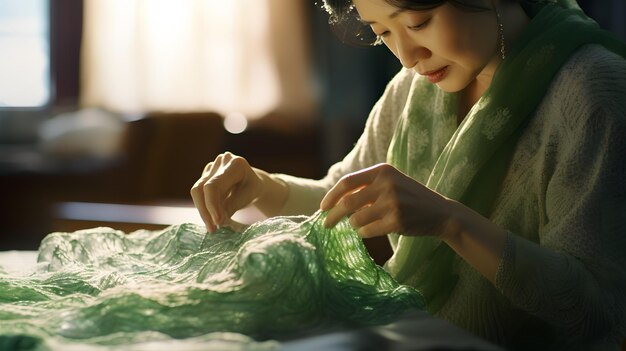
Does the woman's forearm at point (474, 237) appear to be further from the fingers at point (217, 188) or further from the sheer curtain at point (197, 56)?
the sheer curtain at point (197, 56)

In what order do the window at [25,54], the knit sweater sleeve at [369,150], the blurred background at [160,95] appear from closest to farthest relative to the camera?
the knit sweater sleeve at [369,150] → the blurred background at [160,95] → the window at [25,54]

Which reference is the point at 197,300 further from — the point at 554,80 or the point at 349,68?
the point at 349,68

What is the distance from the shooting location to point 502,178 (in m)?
1.23

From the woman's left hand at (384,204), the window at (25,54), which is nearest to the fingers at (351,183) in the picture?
the woman's left hand at (384,204)

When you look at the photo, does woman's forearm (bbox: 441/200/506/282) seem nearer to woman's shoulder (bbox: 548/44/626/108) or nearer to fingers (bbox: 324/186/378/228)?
fingers (bbox: 324/186/378/228)

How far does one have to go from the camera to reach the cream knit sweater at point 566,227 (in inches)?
40.6

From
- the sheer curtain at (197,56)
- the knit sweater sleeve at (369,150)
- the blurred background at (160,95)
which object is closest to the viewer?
the knit sweater sleeve at (369,150)

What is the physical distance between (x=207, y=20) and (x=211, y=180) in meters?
3.57

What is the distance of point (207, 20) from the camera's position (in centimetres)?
475

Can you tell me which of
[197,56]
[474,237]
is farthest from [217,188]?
[197,56]

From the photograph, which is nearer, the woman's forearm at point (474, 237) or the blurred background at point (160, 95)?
the woman's forearm at point (474, 237)

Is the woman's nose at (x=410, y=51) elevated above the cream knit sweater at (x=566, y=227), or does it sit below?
above

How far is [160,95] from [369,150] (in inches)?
132

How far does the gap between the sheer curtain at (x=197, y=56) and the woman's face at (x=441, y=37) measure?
131 inches
